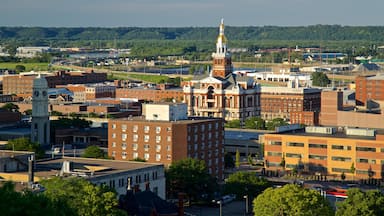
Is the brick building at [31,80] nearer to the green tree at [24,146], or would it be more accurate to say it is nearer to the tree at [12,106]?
the tree at [12,106]

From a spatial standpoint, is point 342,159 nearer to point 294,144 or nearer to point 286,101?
point 294,144

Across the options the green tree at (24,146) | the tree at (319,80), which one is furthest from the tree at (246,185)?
the tree at (319,80)

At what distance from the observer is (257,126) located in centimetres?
11031

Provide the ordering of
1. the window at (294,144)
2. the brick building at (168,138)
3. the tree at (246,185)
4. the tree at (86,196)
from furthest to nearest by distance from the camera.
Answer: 1. the window at (294,144)
2. the brick building at (168,138)
3. the tree at (246,185)
4. the tree at (86,196)

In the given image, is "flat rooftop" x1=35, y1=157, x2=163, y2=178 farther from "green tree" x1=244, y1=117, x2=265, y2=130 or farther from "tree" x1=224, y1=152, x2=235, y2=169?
"green tree" x1=244, y1=117, x2=265, y2=130

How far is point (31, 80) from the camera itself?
156125 millimetres

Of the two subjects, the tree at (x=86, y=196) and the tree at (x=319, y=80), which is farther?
the tree at (x=319, y=80)

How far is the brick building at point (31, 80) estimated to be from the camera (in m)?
157

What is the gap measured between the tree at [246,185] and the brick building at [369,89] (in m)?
69.1

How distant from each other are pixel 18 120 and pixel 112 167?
41975 millimetres

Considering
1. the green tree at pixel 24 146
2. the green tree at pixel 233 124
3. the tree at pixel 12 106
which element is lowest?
the green tree at pixel 233 124

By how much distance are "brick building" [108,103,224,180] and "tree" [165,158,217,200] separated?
7.04m

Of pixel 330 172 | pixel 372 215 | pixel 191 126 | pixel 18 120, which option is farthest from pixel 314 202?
pixel 18 120

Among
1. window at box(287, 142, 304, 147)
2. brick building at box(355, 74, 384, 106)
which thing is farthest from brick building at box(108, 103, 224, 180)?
brick building at box(355, 74, 384, 106)
